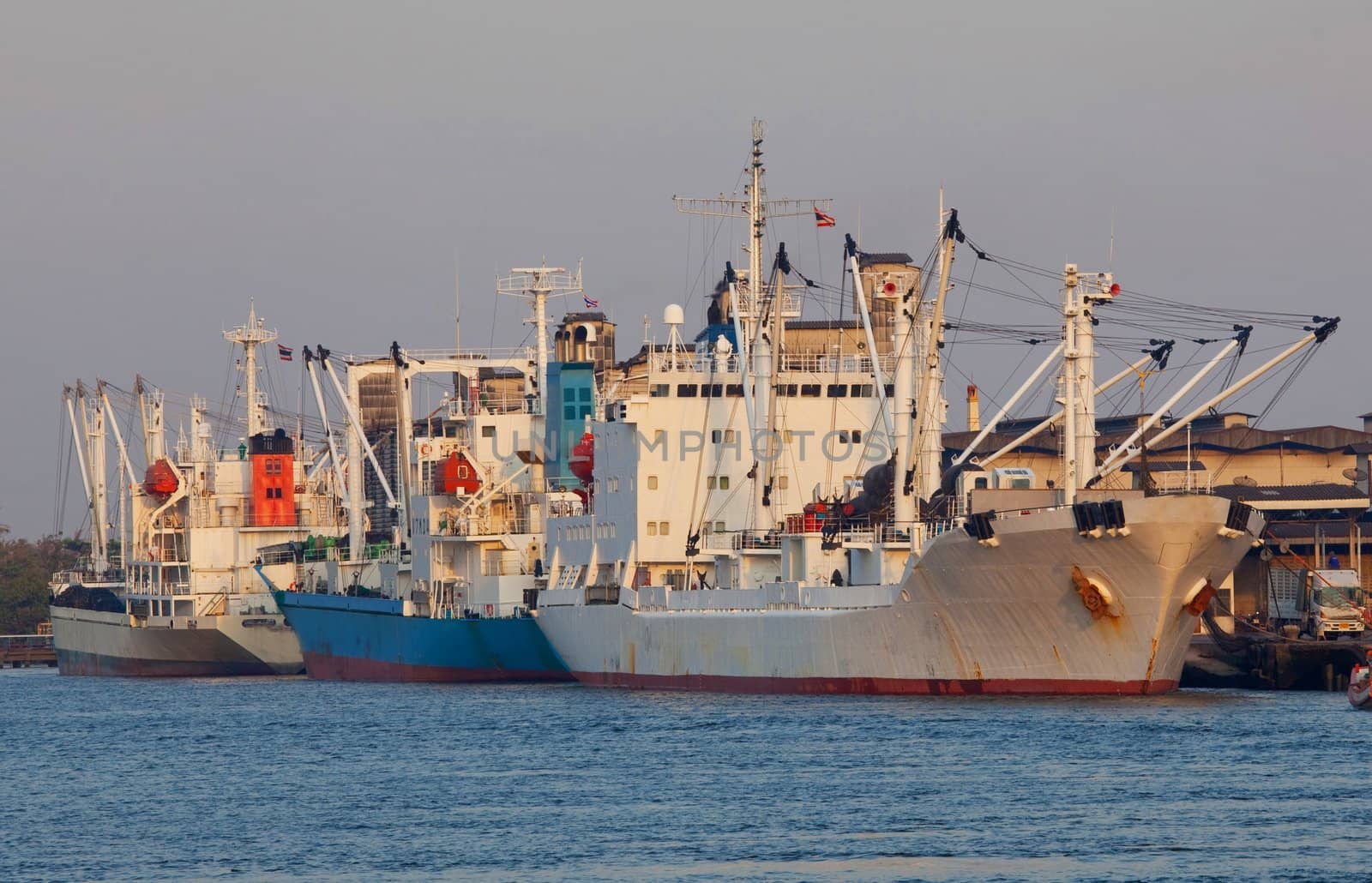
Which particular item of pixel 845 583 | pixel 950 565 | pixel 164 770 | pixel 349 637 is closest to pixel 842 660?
pixel 845 583

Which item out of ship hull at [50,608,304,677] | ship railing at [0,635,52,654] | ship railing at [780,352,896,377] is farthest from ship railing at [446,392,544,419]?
ship railing at [0,635,52,654]

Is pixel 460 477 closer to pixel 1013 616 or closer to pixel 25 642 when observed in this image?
pixel 1013 616

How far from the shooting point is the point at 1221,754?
3788cm

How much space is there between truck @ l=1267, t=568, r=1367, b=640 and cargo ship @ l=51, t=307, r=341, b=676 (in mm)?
40961

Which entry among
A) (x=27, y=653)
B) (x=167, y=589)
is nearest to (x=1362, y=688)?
(x=167, y=589)

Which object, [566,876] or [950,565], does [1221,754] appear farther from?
[566,876]

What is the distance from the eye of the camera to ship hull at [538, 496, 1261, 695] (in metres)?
44.0

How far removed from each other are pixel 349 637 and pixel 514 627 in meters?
11.9

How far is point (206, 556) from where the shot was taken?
293 feet

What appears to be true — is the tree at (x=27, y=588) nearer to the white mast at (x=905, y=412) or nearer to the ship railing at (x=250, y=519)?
the ship railing at (x=250, y=519)

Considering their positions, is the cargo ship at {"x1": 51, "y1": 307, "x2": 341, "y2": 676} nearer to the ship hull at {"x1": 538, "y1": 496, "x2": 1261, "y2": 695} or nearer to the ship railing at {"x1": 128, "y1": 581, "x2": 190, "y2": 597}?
the ship railing at {"x1": 128, "y1": 581, "x2": 190, "y2": 597}

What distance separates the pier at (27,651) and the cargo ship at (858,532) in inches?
2427

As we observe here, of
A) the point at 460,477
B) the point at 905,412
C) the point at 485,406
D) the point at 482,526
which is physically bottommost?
the point at 482,526

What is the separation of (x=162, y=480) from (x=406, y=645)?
25110 mm
